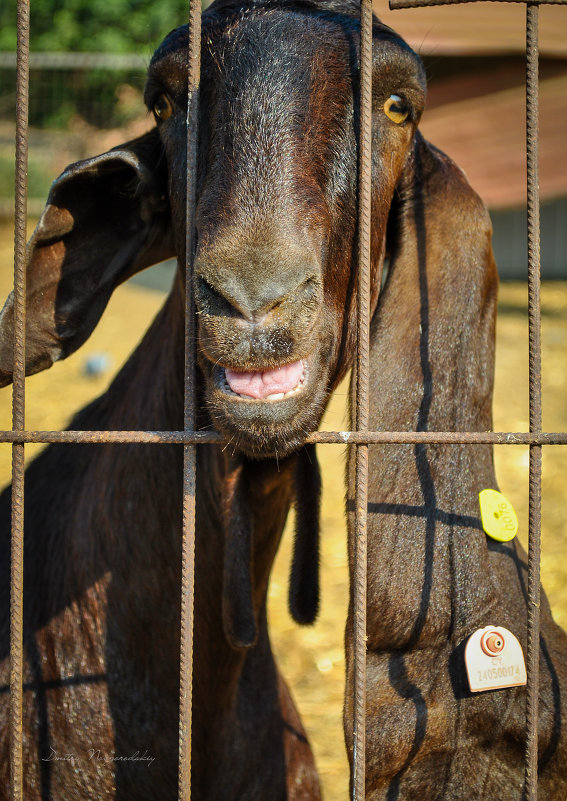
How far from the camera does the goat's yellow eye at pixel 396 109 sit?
2229 mm

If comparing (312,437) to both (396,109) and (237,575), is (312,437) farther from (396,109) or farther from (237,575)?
(396,109)

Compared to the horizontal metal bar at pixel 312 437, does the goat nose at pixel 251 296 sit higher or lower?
higher

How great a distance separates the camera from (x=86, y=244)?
8.11 feet

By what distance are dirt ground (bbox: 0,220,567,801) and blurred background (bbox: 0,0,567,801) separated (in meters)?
0.01

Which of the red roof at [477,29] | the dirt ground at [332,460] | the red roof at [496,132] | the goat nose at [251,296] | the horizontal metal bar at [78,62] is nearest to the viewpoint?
the goat nose at [251,296]

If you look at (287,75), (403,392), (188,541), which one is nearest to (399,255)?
(403,392)

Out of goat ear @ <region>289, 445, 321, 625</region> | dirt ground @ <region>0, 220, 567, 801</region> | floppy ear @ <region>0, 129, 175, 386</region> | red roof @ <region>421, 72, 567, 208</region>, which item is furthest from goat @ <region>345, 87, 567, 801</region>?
red roof @ <region>421, 72, 567, 208</region>

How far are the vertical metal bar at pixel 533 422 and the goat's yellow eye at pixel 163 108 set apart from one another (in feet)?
3.32

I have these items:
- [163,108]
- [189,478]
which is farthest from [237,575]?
[163,108]

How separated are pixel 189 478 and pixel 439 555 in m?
0.72

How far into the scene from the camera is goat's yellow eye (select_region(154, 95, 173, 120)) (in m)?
2.32

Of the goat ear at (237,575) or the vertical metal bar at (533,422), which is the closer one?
the vertical metal bar at (533,422)

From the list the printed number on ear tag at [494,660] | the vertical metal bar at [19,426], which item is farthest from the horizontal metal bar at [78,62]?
the printed number on ear tag at [494,660]

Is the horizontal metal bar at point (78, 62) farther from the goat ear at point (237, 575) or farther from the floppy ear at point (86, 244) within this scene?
the goat ear at point (237, 575)
